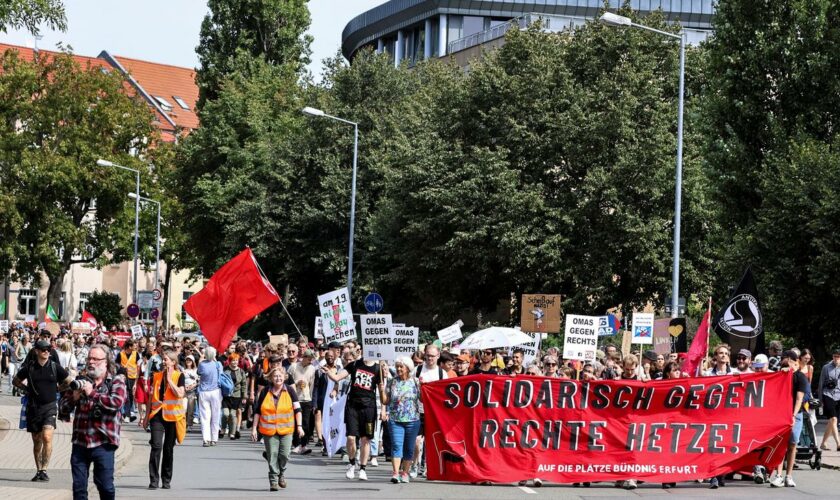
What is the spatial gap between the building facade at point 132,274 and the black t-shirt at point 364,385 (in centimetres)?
6052

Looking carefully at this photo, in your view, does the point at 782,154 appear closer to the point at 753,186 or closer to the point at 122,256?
the point at 753,186

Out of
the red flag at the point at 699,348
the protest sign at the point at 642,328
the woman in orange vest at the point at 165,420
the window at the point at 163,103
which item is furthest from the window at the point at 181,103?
the woman in orange vest at the point at 165,420

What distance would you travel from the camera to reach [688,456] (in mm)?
16953

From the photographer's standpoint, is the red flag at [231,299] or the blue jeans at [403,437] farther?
the red flag at [231,299]

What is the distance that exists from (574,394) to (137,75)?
92284 mm

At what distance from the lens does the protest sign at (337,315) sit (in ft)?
87.2

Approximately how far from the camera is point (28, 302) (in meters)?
92.2

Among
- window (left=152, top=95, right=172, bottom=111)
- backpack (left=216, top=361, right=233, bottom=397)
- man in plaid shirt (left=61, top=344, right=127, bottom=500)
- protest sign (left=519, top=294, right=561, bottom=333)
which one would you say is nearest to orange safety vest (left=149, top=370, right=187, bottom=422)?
man in plaid shirt (left=61, top=344, right=127, bottom=500)

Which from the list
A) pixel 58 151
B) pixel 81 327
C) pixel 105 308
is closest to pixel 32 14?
pixel 81 327

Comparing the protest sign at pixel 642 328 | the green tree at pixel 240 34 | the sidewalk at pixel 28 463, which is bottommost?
the sidewalk at pixel 28 463

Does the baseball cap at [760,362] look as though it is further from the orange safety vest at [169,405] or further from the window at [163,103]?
the window at [163,103]

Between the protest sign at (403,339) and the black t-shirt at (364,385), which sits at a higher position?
the protest sign at (403,339)

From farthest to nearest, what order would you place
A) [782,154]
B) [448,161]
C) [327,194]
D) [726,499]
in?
[327,194] < [448,161] < [782,154] < [726,499]

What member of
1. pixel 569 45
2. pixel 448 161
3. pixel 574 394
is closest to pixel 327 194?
pixel 448 161
